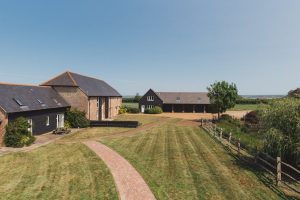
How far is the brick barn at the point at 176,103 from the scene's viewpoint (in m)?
71.2

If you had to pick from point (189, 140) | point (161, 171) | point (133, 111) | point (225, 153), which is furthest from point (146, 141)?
point (133, 111)

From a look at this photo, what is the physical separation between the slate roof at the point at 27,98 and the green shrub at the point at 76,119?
5.17 feet

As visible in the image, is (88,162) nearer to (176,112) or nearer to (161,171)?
(161,171)

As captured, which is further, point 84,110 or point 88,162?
point 84,110

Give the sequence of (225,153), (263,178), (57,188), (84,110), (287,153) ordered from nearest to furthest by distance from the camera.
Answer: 1. (57,188)
2. (263,178)
3. (287,153)
4. (225,153)
5. (84,110)

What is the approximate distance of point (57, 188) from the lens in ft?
44.2

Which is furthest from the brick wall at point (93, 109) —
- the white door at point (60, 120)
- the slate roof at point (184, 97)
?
the slate roof at point (184, 97)

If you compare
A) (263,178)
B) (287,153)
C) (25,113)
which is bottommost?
(263,178)

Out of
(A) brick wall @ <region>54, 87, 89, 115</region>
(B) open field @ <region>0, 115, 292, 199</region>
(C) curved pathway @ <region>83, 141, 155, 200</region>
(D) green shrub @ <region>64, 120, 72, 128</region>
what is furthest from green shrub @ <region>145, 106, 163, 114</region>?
(C) curved pathway @ <region>83, 141, 155, 200</region>

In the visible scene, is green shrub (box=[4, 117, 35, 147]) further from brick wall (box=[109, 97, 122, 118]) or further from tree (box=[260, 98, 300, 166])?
brick wall (box=[109, 97, 122, 118])

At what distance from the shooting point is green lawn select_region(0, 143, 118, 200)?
12781 millimetres

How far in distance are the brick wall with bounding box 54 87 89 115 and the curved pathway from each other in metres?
19.2

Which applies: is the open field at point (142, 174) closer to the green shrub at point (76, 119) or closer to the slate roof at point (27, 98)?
the slate roof at point (27, 98)

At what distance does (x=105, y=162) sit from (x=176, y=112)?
54366 mm
